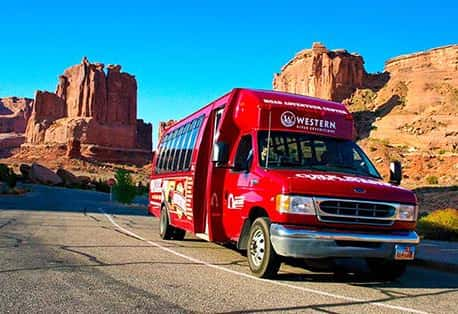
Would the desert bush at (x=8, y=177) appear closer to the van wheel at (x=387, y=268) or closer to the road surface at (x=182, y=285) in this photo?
the road surface at (x=182, y=285)

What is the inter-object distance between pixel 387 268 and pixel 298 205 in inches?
84.3

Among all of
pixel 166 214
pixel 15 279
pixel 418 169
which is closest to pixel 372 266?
pixel 15 279

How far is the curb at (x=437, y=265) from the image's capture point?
977 centimetres

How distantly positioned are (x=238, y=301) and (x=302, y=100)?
4.29 meters

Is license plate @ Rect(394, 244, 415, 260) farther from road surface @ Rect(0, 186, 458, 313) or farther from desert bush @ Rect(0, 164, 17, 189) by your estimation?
desert bush @ Rect(0, 164, 17, 189)

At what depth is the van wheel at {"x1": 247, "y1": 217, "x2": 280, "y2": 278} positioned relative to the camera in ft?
24.5

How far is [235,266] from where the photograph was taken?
8922 millimetres

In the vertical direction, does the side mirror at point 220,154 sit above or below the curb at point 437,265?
above

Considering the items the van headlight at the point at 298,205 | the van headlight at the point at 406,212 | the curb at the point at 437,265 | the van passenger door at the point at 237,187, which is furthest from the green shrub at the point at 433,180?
the van headlight at the point at 298,205

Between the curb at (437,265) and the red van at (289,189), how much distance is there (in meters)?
2.08

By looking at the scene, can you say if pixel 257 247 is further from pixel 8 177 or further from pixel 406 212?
pixel 8 177

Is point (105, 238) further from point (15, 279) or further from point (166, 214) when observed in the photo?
point (15, 279)

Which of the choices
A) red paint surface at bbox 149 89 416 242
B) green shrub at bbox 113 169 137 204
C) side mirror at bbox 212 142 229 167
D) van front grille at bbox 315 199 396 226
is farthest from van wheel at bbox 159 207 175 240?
green shrub at bbox 113 169 137 204

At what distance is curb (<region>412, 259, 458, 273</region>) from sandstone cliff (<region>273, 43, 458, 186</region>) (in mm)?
50334
